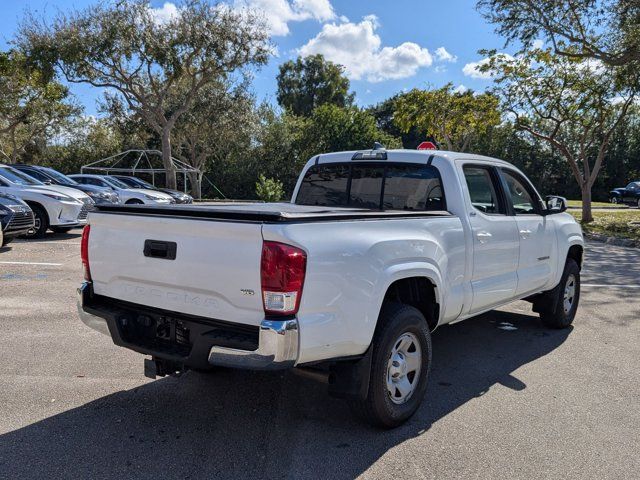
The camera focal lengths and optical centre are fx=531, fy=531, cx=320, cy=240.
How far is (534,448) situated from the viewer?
3402mm

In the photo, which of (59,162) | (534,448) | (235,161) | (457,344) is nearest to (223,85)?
(235,161)

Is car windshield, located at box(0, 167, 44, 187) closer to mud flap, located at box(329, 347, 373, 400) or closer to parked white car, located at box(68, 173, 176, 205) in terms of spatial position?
parked white car, located at box(68, 173, 176, 205)

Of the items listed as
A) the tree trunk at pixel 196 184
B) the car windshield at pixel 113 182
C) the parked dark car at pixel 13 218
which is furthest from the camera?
the tree trunk at pixel 196 184

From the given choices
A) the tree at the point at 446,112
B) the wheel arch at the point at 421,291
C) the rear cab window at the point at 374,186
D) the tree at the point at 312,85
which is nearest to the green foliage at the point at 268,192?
the tree at the point at 446,112

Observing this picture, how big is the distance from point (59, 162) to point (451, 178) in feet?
140

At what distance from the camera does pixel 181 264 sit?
3.23 m

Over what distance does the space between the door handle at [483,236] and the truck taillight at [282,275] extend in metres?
2.12

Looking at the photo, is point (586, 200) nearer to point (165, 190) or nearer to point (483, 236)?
point (165, 190)

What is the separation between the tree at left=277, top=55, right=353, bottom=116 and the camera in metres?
61.7

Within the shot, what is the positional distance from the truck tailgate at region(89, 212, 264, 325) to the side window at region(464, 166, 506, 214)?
247cm

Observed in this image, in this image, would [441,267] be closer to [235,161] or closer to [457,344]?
[457,344]

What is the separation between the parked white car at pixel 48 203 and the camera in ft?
40.5

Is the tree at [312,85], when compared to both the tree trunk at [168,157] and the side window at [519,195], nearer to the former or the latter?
the tree trunk at [168,157]

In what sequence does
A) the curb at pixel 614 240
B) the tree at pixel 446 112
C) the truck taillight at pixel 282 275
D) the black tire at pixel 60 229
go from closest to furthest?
the truck taillight at pixel 282 275, the black tire at pixel 60 229, the curb at pixel 614 240, the tree at pixel 446 112
